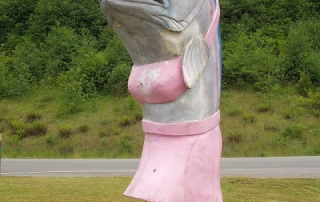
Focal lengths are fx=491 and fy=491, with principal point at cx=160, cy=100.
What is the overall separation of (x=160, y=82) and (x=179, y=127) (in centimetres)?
31

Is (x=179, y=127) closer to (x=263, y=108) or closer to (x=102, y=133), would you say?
(x=102, y=133)

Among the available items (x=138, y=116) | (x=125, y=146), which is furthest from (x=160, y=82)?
(x=138, y=116)

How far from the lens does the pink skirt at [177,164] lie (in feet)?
9.77

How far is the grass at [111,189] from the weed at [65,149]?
Result: 467cm

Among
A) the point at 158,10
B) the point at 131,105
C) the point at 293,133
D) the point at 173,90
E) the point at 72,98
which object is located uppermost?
the point at 158,10

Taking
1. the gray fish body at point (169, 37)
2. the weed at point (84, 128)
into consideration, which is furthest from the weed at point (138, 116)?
the gray fish body at point (169, 37)

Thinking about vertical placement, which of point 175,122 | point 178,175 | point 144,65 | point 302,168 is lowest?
point 302,168

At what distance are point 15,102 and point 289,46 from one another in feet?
29.7

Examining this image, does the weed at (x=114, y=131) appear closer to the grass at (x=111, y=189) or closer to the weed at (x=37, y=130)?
the weed at (x=37, y=130)

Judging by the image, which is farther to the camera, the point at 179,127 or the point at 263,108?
the point at 263,108

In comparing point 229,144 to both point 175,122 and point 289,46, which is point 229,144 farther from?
point 175,122

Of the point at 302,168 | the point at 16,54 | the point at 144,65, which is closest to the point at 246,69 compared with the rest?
the point at 302,168

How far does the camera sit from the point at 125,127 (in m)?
13.6

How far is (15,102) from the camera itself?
15.7m
